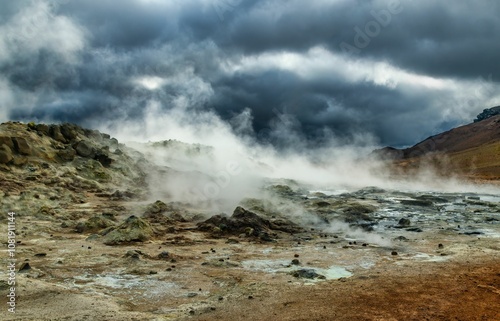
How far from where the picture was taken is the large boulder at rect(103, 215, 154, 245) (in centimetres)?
1582

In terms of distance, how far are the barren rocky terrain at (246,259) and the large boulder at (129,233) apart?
0.20ft

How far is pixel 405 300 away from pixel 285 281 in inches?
122

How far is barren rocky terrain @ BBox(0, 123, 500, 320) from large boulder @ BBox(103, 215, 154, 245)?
62 mm

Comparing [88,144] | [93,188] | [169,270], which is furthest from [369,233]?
[88,144]

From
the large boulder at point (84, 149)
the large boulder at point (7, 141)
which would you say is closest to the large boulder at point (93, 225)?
the large boulder at point (7, 141)

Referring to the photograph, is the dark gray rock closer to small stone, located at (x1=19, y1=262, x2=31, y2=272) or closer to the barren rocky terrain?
the barren rocky terrain

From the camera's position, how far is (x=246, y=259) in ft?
44.3

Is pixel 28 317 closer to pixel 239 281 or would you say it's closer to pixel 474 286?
pixel 239 281

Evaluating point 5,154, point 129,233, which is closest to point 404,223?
point 129,233

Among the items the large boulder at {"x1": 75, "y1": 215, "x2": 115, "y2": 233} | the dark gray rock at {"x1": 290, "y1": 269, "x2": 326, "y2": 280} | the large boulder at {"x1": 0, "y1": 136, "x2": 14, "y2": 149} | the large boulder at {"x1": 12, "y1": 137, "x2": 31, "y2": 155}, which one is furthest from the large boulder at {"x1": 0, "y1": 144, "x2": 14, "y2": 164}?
the dark gray rock at {"x1": 290, "y1": 269, "x2": 326, "y2": 280}

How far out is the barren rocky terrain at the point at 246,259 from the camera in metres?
8.66

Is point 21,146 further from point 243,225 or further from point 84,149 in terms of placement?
point 243,225

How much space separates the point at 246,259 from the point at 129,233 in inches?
225

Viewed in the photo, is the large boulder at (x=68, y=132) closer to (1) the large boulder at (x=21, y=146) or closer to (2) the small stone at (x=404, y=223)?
(1) the large boulder at (x=21, y=146)
